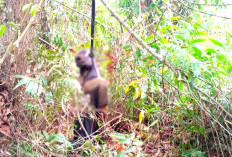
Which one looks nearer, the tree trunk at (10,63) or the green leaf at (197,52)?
the tree trunk at (10,63)

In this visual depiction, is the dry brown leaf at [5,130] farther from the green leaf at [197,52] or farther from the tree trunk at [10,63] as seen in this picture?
the green leaf at [197,52]

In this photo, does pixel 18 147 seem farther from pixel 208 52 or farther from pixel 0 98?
pixel 208 52

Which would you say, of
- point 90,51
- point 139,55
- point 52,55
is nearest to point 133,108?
point 139,55

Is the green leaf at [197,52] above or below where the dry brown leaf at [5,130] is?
above

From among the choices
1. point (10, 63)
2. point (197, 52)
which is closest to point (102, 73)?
point (10, 63)

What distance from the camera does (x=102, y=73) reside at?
0.76 meters

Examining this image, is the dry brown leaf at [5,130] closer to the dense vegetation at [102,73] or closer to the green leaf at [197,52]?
the dense vegetation at [102,73]

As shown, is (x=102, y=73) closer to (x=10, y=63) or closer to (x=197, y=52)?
(x=10, y=63)

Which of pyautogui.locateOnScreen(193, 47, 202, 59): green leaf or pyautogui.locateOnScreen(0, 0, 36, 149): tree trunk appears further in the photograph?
pyautogui.locateOnScreen(193, 47, 202, 59): green leaf

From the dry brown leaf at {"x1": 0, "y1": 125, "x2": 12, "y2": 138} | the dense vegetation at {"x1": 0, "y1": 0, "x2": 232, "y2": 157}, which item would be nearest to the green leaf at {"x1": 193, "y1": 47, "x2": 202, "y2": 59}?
the dense vegetation at {"x1": 0, "y1": 0, "x2": 232, "y2": 157}

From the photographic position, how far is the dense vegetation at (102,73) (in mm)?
962

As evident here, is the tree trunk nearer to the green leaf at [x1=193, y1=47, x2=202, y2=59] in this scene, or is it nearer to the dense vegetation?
the dense vegetation

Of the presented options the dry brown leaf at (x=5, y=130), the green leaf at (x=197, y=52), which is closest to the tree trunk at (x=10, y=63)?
the dry brown leaf at (x=5, y=130)

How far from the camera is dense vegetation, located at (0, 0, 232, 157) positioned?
96cm
